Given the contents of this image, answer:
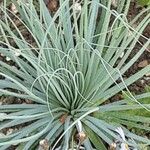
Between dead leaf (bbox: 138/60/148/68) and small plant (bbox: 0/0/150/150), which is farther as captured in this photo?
dead leaf (bbox: 138/60/148/68)

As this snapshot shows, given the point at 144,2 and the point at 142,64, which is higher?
the point at 144,2

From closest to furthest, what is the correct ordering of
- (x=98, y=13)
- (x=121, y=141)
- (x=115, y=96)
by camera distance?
(x=121, y=141), (x=115, y=96), (x=98, y=13)

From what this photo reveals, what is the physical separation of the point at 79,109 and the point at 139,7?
568 mm

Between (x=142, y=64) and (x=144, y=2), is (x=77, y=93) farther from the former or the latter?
(x=144, y=2)

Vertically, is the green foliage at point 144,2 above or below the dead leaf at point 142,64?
above

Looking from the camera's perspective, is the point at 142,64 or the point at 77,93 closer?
the point at 77,93

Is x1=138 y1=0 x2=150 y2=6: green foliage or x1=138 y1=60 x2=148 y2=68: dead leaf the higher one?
x1=138 y1=0 x2=150 y2=6: green foliage

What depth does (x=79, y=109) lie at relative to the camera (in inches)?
62.0

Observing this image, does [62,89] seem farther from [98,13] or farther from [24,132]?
[98,13]

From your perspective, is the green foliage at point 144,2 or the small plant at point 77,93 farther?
the green foliage at point 144,2

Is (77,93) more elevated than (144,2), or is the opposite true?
(144,2)

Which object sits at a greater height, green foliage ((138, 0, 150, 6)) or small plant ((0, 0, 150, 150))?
green foliage ((138, 0, 150, 6))

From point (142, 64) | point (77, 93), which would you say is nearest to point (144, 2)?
point (142, 64)

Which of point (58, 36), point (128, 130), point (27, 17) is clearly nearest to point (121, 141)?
point (128, 130)
